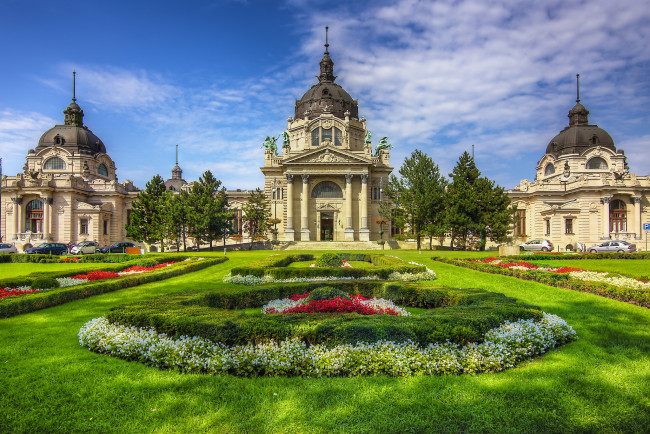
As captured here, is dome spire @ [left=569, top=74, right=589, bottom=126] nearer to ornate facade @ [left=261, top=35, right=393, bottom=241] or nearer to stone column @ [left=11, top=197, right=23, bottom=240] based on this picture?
ornate facade @ [left=261, top=35, right=393, bottom=241]

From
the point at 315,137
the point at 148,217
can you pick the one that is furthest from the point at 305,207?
the point at 148,217

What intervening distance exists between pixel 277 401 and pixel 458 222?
128 feet

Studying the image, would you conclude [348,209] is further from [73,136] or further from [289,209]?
[73,136]

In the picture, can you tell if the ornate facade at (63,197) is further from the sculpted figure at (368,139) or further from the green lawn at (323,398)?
the green lawn at (323,398)

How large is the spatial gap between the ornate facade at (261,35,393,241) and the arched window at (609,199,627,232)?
29310 millimetres

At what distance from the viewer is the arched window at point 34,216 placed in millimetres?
50344

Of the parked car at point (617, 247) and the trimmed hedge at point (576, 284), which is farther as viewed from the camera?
the parked car at point (617, 247)

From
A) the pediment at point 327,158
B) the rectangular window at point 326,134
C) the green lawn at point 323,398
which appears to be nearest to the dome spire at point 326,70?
the rectangular window at point 326,134

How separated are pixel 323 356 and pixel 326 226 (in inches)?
1844

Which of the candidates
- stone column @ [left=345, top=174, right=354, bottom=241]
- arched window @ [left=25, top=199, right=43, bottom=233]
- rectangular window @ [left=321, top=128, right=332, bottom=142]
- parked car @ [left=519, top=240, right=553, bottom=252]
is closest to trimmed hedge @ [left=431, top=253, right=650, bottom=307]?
parked car @ [left=519, top=240, right=553, bottom=252]

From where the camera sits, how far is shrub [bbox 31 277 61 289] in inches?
520

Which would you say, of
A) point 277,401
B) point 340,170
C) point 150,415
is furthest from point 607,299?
point 340,170

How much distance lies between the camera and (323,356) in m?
5.96

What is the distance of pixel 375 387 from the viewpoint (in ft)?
17.5
